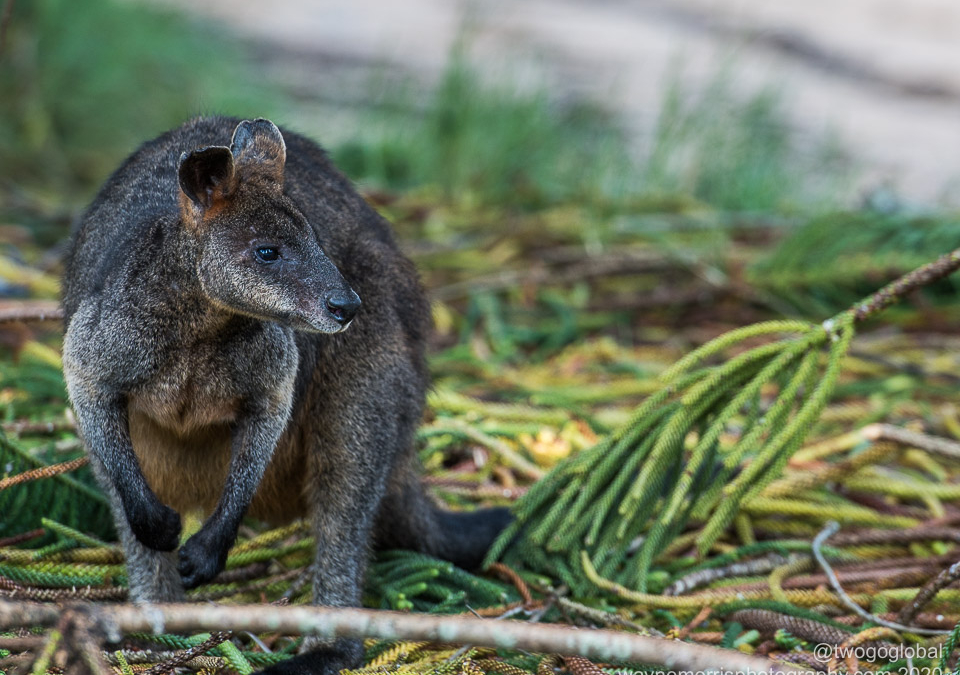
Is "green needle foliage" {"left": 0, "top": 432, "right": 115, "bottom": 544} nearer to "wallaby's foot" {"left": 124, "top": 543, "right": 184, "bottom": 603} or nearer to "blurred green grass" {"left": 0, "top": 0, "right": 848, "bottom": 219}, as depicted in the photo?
"wallaby's foot" {"left": 124, "top": 543, "right": 184, "bottom": 603}

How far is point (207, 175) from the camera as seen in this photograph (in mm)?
2779

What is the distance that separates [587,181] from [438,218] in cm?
131

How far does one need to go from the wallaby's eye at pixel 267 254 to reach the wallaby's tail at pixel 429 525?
930 mm

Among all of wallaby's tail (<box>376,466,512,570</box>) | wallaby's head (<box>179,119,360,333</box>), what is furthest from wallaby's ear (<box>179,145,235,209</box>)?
wallaby's tail (<box>376,466,512,570</box>)

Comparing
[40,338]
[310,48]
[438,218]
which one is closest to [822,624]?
[40,338]

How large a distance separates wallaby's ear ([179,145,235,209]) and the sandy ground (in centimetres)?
646

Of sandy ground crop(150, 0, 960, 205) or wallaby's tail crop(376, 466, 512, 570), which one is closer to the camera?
wallaby's tail crop(376, 466, 512, 570)

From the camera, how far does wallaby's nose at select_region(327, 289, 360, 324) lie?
274cm

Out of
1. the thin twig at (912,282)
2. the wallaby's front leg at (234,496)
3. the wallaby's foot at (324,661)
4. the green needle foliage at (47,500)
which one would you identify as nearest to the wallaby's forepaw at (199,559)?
the wallaby's front leg at (234,496)

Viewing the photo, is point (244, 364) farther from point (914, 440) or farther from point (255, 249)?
point (914, 440)

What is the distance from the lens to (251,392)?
9.61 feet

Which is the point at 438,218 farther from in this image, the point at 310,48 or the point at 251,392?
the point at 310,48

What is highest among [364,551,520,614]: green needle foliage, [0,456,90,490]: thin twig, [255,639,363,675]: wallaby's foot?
[0,456,90,490]: thin twig

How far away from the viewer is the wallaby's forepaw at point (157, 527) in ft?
9.39
